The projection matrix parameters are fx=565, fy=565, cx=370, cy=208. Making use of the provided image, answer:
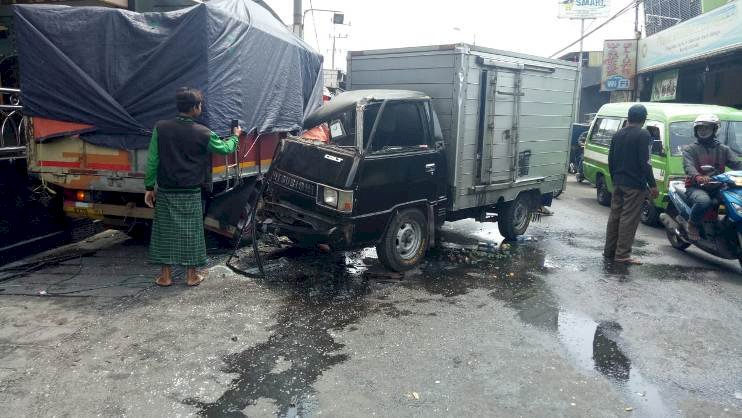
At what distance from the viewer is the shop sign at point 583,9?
94.4 feet

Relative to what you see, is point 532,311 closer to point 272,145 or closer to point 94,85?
point 272,145

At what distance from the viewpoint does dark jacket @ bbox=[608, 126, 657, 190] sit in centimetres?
682

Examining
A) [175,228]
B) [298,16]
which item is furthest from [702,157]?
[298,16]

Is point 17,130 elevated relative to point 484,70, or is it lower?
lower

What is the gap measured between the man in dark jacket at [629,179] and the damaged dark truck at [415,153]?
1326 millimetres

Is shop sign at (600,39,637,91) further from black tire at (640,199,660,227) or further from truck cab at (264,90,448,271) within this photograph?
truck cab at (264,90,448,271)

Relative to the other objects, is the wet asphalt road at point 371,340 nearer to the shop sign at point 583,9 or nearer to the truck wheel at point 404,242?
the truck wheel at point 404,242

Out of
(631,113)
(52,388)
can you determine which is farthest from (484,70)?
(52,388)

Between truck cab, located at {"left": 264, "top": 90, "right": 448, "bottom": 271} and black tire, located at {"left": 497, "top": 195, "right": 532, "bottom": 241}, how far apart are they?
1797 mm

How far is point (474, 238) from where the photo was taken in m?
8.54

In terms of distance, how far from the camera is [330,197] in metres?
5.71

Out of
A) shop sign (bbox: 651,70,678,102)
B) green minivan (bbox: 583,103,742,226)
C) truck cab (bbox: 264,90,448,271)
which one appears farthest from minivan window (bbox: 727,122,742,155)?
shop sign (bbox: 651,70,678,102)

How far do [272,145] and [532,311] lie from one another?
4249 millimetres

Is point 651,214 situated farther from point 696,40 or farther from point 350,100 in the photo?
point 696,40
